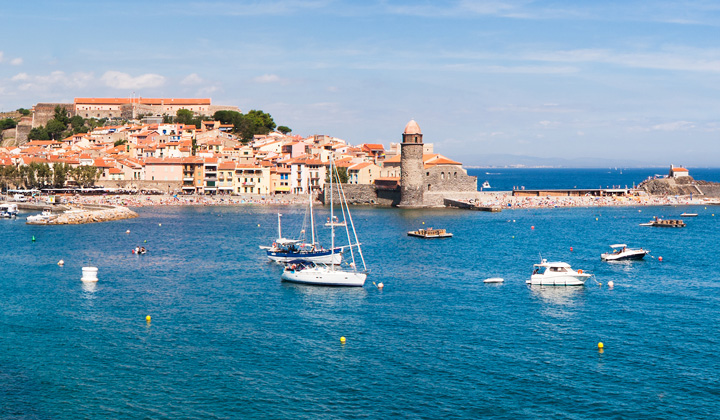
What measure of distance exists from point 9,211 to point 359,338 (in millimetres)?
55447

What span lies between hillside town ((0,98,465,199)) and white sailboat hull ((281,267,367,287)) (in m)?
50.6

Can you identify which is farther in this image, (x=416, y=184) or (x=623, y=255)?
(x=416, y=184)

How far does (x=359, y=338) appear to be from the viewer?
84.6 ft

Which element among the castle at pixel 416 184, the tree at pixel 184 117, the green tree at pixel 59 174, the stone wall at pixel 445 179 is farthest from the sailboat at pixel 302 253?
the tree at pixel 184 117

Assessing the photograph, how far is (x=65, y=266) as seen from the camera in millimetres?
40219

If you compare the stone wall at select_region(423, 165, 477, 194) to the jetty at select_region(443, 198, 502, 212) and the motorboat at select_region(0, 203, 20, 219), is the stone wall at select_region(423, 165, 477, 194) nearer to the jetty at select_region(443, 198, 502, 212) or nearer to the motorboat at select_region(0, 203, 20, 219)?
the jetty at select_region(443, 198, 502, 212)

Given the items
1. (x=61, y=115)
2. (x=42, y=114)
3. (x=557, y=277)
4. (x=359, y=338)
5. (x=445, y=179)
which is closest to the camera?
(x=359, y=338)

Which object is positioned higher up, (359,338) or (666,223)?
(666,223)

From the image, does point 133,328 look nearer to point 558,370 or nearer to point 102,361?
point 102,361

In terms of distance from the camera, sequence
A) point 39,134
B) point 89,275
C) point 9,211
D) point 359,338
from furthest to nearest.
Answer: point 39,134 < point 9,211 < point 89,275 < point 359,338

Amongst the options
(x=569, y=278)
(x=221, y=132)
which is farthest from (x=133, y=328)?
(x=221, y=132)

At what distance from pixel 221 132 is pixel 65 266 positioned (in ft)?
274

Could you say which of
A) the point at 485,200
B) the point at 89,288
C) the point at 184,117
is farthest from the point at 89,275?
the point at 184,117

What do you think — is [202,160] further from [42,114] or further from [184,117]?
[42,114]
